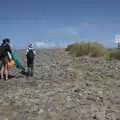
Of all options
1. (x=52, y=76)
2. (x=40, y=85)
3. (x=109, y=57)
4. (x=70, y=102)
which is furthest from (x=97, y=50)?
(x=70, y=102)

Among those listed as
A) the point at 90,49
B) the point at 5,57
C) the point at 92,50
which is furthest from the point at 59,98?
the point at 90,49

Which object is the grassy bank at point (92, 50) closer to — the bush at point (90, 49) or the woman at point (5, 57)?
the bush at point (90, 49)

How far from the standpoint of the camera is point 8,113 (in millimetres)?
10508

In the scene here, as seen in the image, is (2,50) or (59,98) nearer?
(59,98)

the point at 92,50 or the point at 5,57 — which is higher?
the point at 92,50

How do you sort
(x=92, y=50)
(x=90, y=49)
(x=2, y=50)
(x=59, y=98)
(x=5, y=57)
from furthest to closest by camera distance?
(x=90, y=49) < (x=92, y=50) < (x=5, y=57) < (x=2, y=50) < (x=59, y=98)

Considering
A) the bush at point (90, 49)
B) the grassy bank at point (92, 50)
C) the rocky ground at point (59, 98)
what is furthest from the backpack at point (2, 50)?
the bush at point (90, 49)

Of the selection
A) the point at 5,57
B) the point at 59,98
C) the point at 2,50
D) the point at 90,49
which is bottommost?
the point at 59,98

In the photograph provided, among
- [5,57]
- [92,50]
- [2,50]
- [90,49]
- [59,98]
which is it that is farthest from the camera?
[90,49]

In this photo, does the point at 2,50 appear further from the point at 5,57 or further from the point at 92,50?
the point at 92,50

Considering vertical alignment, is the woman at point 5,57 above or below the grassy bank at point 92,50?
below

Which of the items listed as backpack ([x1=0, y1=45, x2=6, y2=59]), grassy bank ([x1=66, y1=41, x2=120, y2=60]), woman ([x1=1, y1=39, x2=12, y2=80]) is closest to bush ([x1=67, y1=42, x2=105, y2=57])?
grassy bank ([x1=66, y1=41, x2=120, y2=60])

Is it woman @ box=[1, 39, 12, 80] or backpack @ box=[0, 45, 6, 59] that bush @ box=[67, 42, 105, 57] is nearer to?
woman @ box=[1, 39, 12, 80]

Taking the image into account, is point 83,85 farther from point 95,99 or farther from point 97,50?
point 97,50
